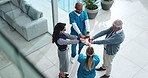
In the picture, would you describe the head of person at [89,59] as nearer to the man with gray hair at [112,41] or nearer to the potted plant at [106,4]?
the man with gray hair at [112,41]

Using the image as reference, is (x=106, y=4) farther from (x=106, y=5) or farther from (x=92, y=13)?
(x=92, y=13)

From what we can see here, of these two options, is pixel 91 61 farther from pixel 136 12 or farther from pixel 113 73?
pixel 136 12

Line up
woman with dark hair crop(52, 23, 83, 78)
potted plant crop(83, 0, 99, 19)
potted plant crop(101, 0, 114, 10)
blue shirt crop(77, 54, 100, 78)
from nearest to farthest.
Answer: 1. blue shirt crop(77, 54, 100, 78)
2. woman with dark hair crop(52, 23, 83, 78)
3. potted plant crop(83, 0, 99, 19)
4. potted plant crop(101, 0, 114, 10)

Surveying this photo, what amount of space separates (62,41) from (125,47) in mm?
2215

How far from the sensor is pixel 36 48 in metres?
5.33

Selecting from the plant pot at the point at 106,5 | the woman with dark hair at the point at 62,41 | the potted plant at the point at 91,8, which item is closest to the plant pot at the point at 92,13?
the potted plant at the point at 91,8

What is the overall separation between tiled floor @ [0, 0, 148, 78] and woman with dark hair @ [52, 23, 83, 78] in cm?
39

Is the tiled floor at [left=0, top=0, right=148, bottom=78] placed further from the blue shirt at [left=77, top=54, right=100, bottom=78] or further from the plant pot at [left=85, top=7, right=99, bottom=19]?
the blue shirt at [left=77, top=54, right=100, bottom=78]

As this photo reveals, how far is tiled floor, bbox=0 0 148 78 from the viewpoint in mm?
4656

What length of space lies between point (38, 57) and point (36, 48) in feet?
1.17

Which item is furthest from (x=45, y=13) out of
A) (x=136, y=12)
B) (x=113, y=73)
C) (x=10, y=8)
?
(x=136, y=12)

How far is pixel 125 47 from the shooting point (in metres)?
5.28

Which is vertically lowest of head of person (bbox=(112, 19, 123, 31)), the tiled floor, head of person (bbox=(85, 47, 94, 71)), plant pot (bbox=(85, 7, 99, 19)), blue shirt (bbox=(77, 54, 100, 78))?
the tiled floor

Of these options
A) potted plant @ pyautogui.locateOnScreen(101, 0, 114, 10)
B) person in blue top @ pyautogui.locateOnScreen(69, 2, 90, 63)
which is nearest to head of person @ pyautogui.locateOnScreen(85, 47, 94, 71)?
person in blue top @ pyautogui.locateOnScreen(69, 2, 90, 63)
